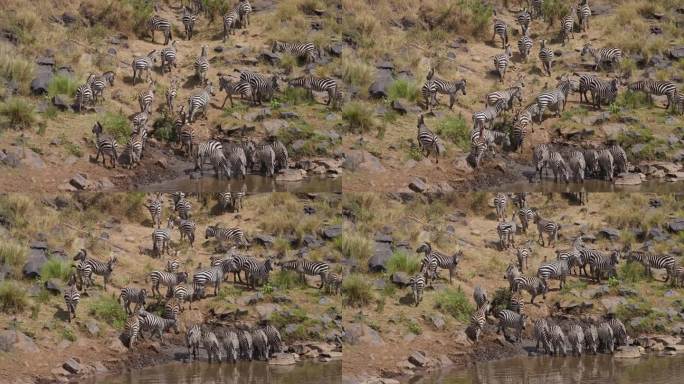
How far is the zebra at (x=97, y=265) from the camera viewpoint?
1252 inches

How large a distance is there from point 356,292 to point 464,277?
9.27ft

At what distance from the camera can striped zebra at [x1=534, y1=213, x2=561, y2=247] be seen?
3462 centimetres

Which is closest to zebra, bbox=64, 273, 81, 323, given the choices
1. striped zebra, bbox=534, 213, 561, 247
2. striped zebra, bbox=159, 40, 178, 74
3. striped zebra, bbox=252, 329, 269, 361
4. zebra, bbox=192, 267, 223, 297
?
zebra, bbox=192, 267, 223, 297

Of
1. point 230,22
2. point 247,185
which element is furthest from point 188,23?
point 247,185

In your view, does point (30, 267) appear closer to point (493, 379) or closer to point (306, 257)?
point (306, 257)

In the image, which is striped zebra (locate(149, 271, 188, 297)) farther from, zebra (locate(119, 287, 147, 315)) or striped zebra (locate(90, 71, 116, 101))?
striped zebra (locate(90, 71, 116, 101))

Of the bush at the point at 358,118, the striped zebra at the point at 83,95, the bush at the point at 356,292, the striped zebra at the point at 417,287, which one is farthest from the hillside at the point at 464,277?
the striped zebra at the point at 83,95

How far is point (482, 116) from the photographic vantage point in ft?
111

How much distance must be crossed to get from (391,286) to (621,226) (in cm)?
654

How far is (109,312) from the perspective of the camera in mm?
31203

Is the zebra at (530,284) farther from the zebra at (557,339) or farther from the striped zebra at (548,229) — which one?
the striped zebra at (548,229)

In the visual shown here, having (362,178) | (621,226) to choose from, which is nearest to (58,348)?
(362,178)

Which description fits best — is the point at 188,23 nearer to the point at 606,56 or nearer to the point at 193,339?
the point at 193,339

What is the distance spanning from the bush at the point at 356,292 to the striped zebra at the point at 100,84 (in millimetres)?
6551
